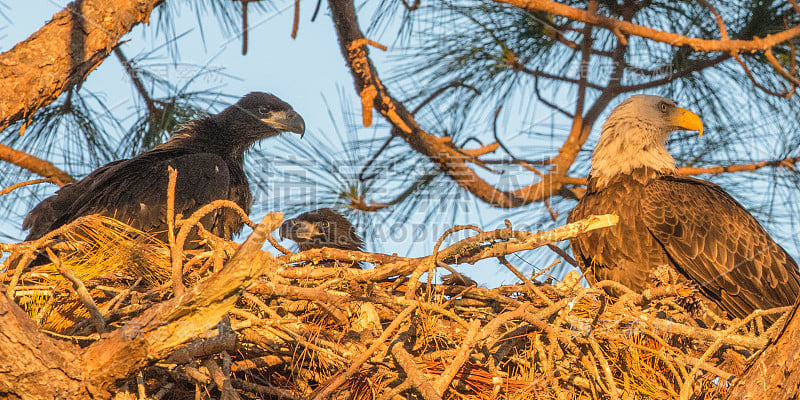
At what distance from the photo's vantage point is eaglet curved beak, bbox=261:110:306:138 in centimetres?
539

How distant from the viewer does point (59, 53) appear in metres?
3.39

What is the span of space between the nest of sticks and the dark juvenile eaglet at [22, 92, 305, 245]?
65 centimetres

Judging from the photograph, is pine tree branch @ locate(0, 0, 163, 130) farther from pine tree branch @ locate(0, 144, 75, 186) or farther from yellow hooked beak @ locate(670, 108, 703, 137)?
yellow hooked beak @ locate(670, 108, 703, 137)

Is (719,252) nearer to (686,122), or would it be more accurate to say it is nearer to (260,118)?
(686,122)

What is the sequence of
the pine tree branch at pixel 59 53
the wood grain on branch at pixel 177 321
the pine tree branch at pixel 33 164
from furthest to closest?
the pine tree branch at pixel 33 164
the pine tree branch at pixel 59 53
the wood grain on branch at pixel 177 321

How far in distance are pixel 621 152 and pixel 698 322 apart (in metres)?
1.25

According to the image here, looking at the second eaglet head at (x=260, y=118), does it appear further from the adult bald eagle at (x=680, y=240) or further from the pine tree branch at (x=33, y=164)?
the adult bald eagle at (x=680, y=240)

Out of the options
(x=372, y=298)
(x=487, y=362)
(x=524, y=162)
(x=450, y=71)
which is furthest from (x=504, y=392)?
(x=450, y=71)

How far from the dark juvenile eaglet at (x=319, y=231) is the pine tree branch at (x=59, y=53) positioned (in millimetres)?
1727

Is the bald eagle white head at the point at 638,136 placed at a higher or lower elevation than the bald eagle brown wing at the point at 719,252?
higher

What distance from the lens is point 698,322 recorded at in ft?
12.8

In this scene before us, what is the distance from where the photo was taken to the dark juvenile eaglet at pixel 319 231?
4.93 metres

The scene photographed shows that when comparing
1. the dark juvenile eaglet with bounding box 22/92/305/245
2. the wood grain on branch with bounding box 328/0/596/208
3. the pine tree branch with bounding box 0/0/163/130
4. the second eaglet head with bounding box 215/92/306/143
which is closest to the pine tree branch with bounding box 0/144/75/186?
the dark juvenile eaglet with bounding box 22/92/305/245

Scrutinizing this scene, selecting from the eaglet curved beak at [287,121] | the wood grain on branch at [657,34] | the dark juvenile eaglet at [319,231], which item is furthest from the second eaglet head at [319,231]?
the wood grain on branch at [657,34]
